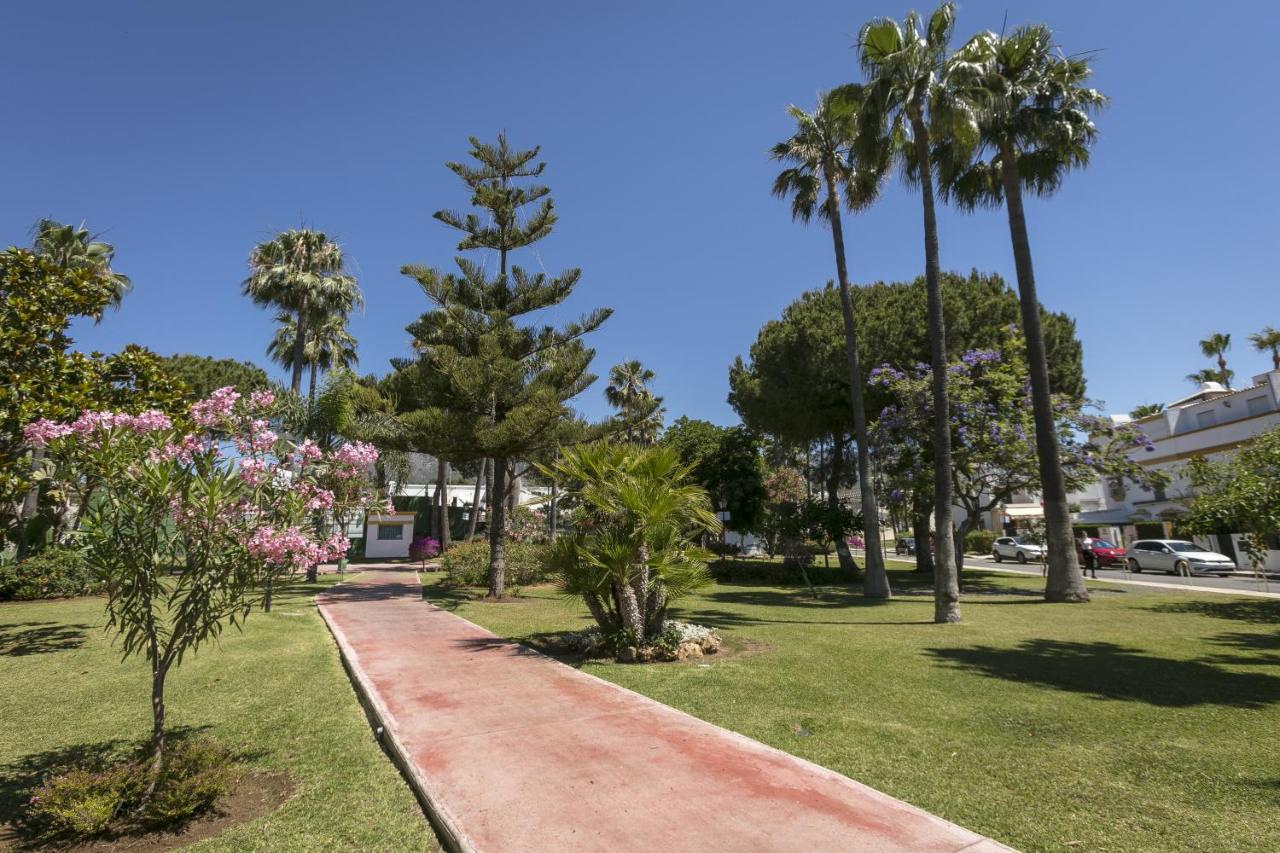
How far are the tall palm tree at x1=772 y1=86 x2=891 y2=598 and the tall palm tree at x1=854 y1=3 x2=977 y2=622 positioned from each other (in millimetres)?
2324

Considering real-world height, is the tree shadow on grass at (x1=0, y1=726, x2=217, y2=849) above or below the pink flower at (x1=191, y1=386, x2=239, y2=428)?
below

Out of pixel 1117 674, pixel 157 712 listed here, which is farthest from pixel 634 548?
pixel 1117 674

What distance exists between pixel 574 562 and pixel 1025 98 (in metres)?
16.4

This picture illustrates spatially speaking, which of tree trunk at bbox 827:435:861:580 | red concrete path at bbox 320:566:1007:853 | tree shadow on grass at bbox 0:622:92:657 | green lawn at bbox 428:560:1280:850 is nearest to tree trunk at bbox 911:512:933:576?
tree trunk at bbox 827:435:861:580

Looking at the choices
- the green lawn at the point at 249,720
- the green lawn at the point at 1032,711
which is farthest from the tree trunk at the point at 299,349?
the green lawn at the point at 1032,711

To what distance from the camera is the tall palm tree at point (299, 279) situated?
23.8m

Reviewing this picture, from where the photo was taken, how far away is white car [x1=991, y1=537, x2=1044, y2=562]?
35.2m

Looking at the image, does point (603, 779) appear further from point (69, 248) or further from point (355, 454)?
point (69, 248)

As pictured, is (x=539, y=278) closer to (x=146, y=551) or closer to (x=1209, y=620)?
(x=146, y=551)

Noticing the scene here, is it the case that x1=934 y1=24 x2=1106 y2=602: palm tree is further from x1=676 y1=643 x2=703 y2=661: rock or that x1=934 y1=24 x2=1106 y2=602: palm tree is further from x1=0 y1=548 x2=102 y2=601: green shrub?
x1=0 y1=548 x2=102 y2=601: green shrub

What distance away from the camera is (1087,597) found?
1521 cm

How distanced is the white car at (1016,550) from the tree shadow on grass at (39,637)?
39.9 meters

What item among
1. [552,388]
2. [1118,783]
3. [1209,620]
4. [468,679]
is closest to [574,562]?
[468,679]

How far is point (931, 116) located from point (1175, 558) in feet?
79.4
